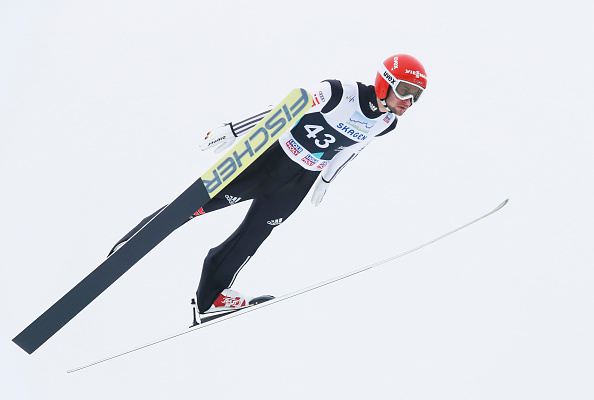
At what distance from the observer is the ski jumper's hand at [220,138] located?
122 inches

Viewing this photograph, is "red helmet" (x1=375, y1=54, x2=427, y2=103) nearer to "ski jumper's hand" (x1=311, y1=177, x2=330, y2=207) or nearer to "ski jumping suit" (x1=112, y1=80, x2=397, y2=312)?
"ski jumping suit" (x1=112, y1=80, x2=397, y2=312)

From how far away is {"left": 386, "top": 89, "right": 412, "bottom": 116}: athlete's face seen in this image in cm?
308

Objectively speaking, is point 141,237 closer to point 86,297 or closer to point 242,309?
point 86,297

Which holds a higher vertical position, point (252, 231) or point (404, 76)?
point (404, 76)

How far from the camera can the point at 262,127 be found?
269 centimetres

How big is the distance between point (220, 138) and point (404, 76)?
819mm

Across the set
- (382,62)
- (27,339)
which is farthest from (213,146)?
(27,339)

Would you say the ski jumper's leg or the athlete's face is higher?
the athlete's face

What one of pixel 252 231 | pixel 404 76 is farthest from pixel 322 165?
pixel 404 76

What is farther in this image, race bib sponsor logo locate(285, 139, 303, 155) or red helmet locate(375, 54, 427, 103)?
race bib sponsor logo locate(285, 139, 303, 155)

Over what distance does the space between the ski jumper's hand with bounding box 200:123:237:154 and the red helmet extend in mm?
682

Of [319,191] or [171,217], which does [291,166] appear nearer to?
[319,191]

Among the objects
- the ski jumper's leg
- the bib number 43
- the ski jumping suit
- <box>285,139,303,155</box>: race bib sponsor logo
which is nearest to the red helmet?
the ski jumping suit

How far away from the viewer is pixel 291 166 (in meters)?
3.33
